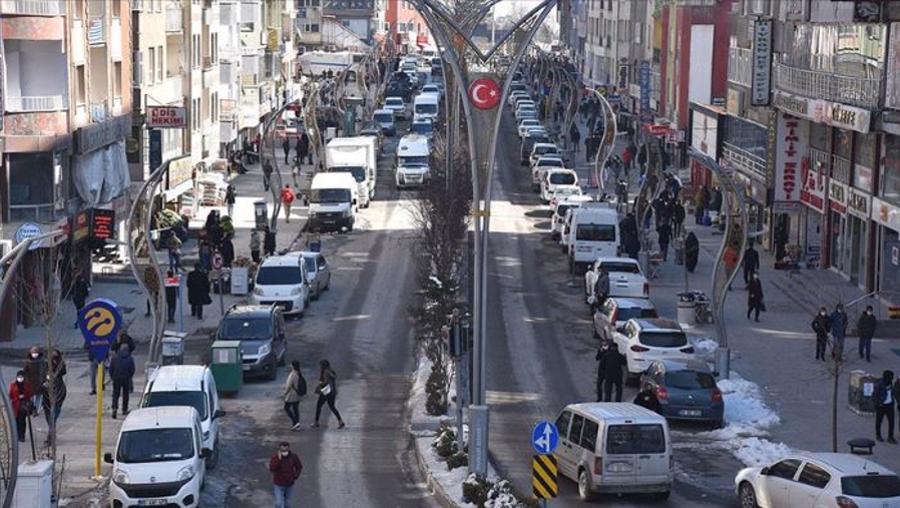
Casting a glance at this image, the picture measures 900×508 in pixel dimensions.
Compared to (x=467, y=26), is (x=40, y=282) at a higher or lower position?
lower

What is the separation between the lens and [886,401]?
3494cm

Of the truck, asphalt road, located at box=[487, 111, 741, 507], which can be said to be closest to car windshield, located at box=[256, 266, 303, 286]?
asphalt road, located at box=[487, 111, 741, 507]

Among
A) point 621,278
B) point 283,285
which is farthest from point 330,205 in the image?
point 621,278

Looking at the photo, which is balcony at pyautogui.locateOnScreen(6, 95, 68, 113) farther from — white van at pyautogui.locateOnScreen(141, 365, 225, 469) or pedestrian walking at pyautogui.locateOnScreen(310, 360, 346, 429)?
white van at pyautogui.locateOnScreen(141, 365, 225, 469)

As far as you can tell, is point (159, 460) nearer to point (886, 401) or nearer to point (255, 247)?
point (886, 401)

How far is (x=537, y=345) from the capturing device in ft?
150

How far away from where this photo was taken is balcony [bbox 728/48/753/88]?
68.0 metres

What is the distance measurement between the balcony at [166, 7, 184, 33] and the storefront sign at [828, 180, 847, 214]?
1089 inches

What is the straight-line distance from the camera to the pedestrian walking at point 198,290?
4850 cm

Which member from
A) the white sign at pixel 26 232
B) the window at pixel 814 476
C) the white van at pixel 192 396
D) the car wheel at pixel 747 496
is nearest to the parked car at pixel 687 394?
the car wheel at pixel 747 496

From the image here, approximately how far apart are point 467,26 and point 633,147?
91.5ft

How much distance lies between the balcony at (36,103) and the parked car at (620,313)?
16498 millimetres

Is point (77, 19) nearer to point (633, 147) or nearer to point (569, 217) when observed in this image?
point (569, 217)

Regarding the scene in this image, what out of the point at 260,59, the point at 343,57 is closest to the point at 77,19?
the point at 260,59
